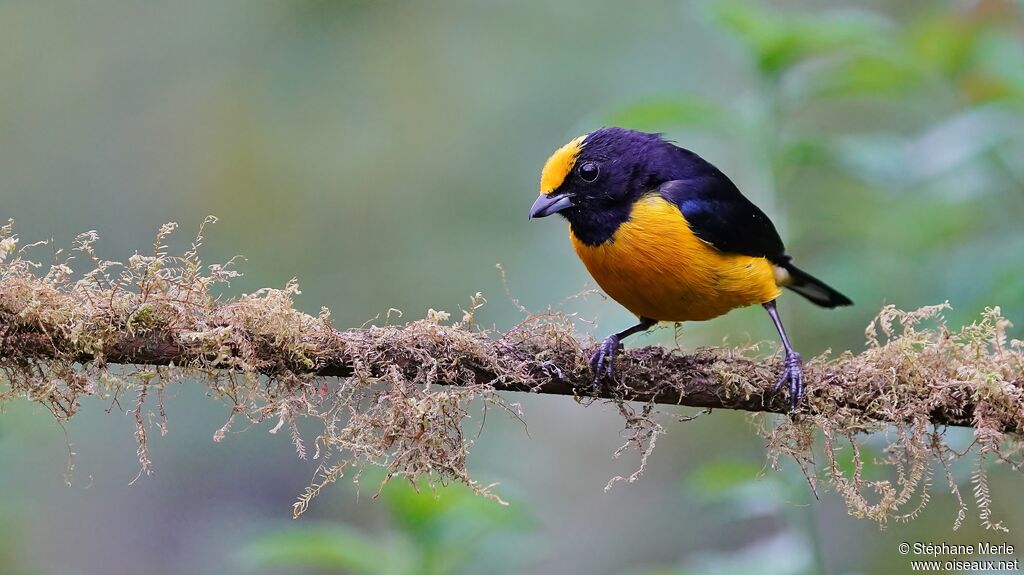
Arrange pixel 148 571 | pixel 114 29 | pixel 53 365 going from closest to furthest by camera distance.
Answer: pixel 53 365 → pixel 148 571 → pixel 114 29

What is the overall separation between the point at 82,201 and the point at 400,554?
4.70 metres

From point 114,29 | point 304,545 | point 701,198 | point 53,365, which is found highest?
point 114,29

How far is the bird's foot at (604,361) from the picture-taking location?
273 centimetres

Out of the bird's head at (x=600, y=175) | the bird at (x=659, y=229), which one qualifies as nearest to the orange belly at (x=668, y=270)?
the bird at (x=659, y=229)

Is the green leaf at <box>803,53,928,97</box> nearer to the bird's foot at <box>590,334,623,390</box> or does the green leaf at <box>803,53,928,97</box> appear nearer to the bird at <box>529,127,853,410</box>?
the bird at <box>529,127,853,410</box>

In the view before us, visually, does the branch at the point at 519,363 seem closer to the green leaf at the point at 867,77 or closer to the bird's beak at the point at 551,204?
the bird's beak at the point at 551,204

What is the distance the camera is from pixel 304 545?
124 inches

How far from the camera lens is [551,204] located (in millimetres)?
3771

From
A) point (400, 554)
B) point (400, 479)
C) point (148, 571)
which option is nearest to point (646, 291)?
point (400, 479)

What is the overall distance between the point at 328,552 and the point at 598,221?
158cm

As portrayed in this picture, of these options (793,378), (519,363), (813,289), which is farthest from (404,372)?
(813,289)

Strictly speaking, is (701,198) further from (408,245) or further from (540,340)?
(408,245)

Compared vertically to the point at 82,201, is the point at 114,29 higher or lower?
higher

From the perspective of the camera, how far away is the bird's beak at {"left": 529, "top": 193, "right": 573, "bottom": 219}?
12.3 ft
